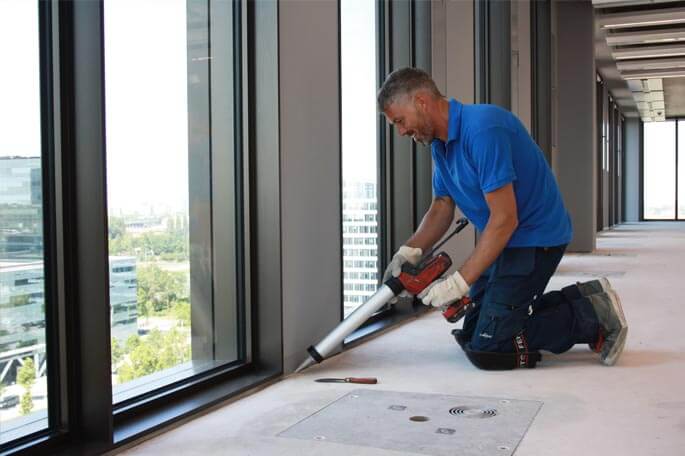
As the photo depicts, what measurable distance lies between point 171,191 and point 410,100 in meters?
0.85

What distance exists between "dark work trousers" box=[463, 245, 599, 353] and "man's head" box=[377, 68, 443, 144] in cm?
57

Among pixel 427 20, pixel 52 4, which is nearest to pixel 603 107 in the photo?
pixel 427 20

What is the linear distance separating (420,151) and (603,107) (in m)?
12.1

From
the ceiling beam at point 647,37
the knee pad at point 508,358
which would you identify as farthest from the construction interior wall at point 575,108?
the knee pad at point 508,358

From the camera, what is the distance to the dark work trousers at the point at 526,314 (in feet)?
9.24

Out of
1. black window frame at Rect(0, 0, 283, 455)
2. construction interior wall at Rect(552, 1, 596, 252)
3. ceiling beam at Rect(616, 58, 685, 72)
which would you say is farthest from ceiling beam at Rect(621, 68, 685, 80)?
black window frame at Rect(0, 0, 283, 455)

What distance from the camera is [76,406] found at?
195 centimetres

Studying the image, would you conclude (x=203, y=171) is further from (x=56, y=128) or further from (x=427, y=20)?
(x=427, y=20)

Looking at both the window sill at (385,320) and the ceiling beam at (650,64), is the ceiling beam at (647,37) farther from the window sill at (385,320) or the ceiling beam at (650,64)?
the window sill at (385,320)

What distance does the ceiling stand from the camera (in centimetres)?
872

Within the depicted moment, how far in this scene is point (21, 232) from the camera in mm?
1857

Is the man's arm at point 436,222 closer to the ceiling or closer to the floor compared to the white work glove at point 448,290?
closer to the ceiling

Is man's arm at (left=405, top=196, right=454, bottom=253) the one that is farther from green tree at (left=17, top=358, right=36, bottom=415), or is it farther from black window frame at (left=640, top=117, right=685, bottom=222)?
black window frame at (left=640, top=117, right=685, bottom=222)

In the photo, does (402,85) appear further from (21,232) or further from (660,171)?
(660,171)
